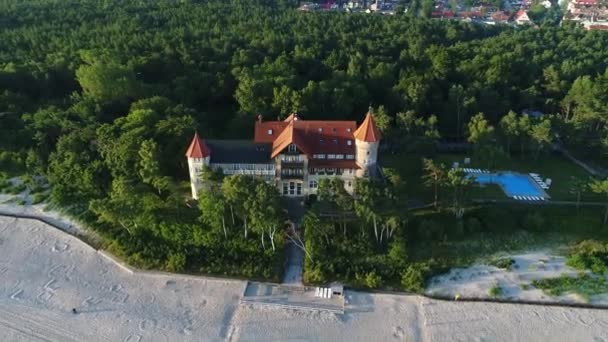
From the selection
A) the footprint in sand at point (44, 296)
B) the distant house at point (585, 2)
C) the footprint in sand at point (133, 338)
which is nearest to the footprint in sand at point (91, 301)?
the footprint in sand at point (44, 296)

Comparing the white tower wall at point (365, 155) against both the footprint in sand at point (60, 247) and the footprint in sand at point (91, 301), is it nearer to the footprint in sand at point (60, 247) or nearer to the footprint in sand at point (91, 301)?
the footprint in sand at point (91, 301)

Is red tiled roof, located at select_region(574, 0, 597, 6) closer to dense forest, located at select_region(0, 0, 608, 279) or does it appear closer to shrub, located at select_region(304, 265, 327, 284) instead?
dense forest, located at select_region(0, 0, 608, 279)

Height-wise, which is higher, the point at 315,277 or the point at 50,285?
the point at 315,277

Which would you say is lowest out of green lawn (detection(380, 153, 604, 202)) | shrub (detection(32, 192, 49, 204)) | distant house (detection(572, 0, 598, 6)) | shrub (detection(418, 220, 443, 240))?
shrub (detection(32, 192, 49, 204))

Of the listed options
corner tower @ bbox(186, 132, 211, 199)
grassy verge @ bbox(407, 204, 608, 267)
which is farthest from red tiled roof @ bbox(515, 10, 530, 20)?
corner tower @ bbox(186, 132, 211, 199)

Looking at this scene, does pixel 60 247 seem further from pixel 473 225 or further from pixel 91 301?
pixel 473 225

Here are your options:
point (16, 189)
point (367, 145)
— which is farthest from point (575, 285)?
point (16, 189)
